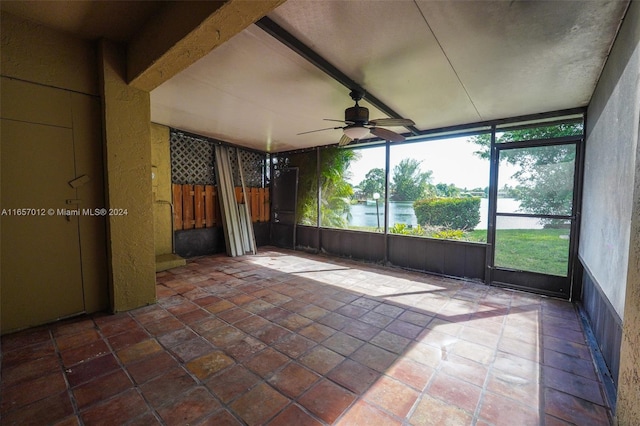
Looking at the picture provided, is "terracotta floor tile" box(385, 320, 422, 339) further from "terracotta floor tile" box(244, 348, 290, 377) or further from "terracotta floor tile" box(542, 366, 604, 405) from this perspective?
"terracotta floor tile" box(244, 348, 290, 377)

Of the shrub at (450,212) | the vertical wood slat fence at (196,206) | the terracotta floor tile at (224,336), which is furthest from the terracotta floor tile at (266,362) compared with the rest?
the shrub at (450,212)

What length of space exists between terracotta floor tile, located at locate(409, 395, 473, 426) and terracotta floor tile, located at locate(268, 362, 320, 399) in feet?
2.19

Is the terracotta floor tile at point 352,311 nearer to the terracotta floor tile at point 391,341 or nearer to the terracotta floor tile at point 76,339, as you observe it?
the terracotta floor tile at point 391,341

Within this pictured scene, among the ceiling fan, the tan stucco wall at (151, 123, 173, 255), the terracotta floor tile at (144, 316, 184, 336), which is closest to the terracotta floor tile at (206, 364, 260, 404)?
the terracotta floor tile at (144, 316, 184, 336)

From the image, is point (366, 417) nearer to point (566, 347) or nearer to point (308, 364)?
point (308, 364)

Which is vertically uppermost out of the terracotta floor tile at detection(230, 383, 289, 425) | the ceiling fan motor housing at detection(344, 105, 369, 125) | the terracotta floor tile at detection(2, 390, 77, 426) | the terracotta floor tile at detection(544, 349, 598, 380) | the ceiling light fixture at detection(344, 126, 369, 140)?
the ceiling fan motor housing at detection(344, 105, 369, 125)

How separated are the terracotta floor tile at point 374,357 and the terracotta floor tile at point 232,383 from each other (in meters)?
0.81

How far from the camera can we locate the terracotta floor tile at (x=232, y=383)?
65.4 inches

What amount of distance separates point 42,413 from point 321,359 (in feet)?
5.59

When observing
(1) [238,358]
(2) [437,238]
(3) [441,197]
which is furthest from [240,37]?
(3) [441,197]

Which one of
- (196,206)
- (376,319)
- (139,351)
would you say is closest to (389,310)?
(376,319)

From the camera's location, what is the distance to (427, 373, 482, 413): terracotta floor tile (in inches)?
63.7

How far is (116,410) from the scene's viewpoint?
4.95 feet

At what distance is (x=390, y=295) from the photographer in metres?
3.44
